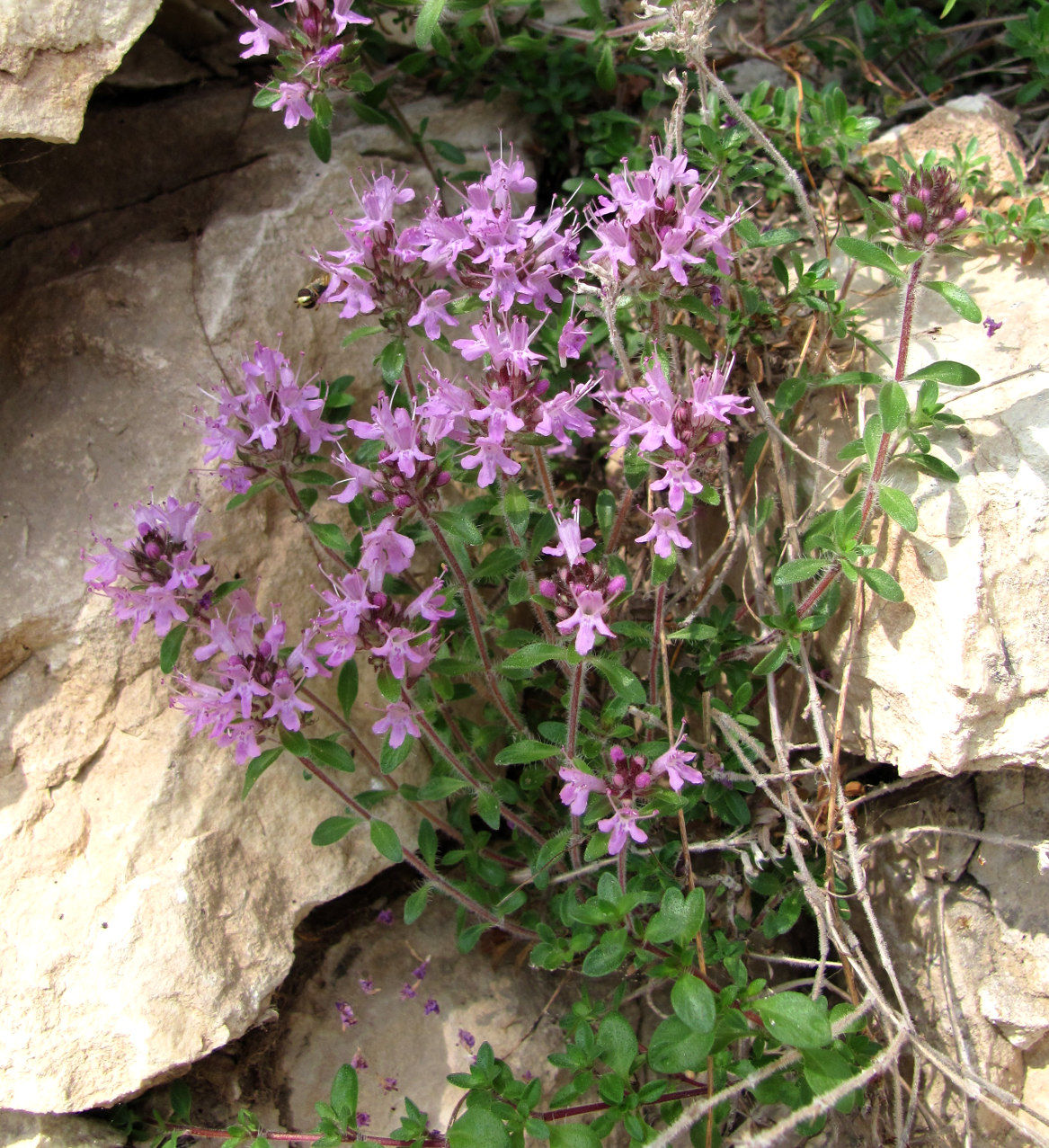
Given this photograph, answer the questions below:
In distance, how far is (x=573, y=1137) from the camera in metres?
2.60

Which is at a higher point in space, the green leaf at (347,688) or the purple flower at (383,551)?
the purple flower at (383,551)

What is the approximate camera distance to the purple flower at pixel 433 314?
2.99m

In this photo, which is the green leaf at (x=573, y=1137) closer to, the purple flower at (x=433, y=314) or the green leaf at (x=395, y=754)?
the green leaf at (x=395, y=754)

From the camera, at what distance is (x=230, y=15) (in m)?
4.31

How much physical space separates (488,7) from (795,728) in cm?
320

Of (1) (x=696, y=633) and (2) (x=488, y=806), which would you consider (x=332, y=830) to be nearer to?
(2) (x=488, y=806)

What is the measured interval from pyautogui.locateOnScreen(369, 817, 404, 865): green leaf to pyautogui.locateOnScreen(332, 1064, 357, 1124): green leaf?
643 mm

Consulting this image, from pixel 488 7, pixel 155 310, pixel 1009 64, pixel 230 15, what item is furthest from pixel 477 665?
pixel 1009 64

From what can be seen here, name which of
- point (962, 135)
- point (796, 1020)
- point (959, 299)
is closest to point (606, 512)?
point (959, 299)

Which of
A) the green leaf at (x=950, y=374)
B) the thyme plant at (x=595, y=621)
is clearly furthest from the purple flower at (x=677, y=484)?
the green leaf at (x=950, y=374)

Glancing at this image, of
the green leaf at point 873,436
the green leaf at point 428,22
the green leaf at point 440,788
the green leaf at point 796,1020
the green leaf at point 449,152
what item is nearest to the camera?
the green leaf at point 796,1020

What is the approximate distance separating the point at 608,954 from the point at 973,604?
1.58 metres

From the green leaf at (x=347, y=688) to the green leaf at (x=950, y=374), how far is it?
6.75 ft

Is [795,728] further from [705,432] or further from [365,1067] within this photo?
[365,1067]
